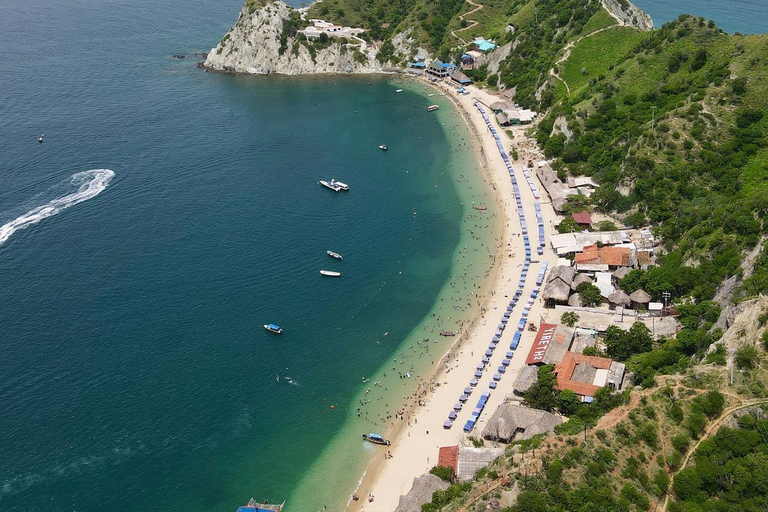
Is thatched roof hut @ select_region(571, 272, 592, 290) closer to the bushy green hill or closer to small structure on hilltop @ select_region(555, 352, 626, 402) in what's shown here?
the bushy green hill

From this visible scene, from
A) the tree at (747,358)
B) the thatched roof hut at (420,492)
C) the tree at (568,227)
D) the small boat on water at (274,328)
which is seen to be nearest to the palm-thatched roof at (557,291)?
the tree at (568,227)

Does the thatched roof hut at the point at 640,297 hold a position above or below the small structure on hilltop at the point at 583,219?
below

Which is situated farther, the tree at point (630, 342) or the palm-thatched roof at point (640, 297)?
the palm-thatched roof at point (640, 297)

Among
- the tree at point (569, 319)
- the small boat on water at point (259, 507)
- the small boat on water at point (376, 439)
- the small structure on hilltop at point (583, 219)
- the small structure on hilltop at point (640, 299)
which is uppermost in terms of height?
the small structure on hilltop at point (583, 219)

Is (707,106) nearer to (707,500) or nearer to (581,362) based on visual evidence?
(581,362)

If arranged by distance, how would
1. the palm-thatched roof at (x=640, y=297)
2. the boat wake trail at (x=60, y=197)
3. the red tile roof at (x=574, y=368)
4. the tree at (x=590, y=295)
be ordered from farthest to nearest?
1. the boat wake trail at (x=60, y=197)
2. the tree at (x=590, y=295)
3. the palm-thatched roof at (x=640, y=297)
4. the red tile roof at (x=574, y=368)

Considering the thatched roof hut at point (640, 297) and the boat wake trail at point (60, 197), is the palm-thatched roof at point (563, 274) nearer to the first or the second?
the thatched roof hut at point (640, 297)
